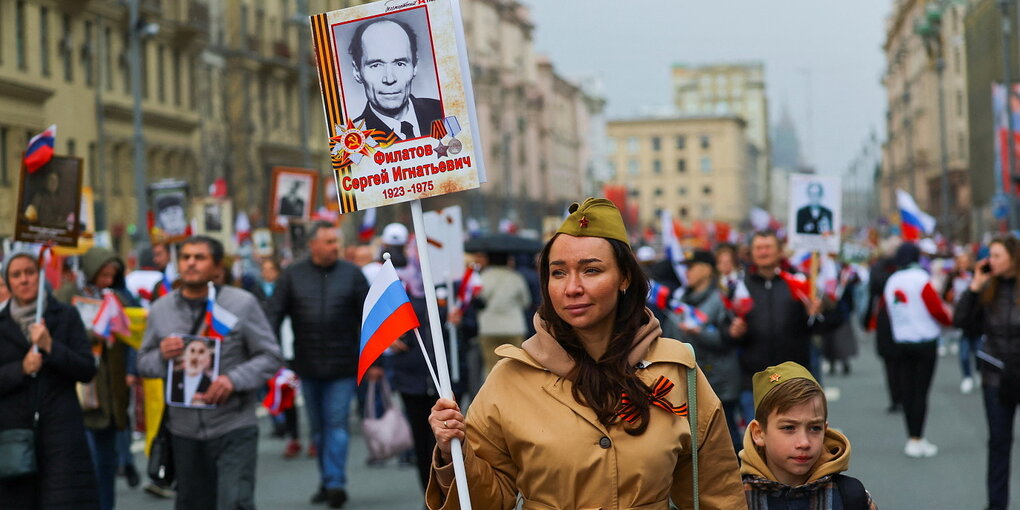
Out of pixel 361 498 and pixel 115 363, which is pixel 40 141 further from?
pixel 361 498

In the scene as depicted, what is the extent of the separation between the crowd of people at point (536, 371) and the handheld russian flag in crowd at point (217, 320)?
11 mm

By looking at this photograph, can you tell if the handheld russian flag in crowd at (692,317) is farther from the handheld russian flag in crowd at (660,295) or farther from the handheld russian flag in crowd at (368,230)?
the handheld russian flag in crowd at (368,230)

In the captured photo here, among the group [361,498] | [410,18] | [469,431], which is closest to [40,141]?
[361,498]

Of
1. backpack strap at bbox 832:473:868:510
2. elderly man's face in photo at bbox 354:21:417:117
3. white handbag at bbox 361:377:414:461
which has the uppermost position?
elderly man's face in photo at bbox 354:21:417:117

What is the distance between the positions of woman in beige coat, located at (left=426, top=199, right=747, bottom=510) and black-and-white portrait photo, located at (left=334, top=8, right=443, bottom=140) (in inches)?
29.7

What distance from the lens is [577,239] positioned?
4336 mm

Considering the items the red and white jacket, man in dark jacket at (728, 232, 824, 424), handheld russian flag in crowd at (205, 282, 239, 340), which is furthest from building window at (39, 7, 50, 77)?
handheld russian flag in crowd at (205, 282, 239, 340)

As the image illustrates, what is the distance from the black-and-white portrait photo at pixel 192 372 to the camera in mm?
8414

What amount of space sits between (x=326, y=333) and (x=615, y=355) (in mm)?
7013

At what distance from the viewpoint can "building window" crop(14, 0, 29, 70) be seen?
36566 millimetres

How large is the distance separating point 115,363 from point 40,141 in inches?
67.1

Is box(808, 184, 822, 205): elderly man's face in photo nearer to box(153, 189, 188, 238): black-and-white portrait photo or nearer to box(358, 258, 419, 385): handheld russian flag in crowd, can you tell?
box(153, 189, 188, 238): black-and-white portrait photo

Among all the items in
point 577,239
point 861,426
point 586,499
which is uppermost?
point 577,239

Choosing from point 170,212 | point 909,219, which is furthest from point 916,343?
point 170,212
